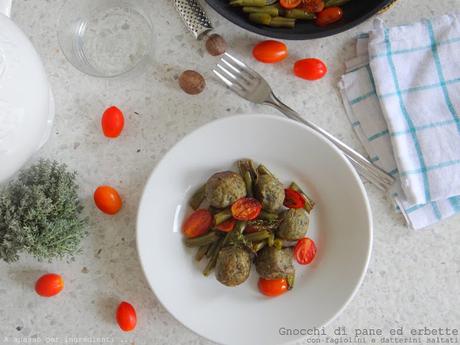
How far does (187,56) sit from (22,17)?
0.35 m

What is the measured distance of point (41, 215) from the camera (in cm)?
91

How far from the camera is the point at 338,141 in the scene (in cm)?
100

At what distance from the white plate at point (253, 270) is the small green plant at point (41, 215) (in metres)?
0.14

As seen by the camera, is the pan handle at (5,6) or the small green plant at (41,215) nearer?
the pan handle at (5,6)

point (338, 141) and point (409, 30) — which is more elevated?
point (409, 30)

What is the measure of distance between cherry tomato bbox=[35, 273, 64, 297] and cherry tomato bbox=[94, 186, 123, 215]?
163mm

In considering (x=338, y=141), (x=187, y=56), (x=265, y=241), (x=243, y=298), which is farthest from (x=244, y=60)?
(x=243, y=298)

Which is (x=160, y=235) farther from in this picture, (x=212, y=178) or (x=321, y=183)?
(x=321, y=183)

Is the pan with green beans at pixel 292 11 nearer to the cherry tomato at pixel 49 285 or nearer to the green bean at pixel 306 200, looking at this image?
the green bean at pixel 306 200

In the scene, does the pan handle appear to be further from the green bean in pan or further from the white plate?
the green bean in pan

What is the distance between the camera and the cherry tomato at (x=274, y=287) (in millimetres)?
950

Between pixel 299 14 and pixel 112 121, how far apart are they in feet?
1.36

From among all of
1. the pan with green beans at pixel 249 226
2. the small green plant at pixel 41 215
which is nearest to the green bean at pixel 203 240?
the pan with green beans at pixel 249 226

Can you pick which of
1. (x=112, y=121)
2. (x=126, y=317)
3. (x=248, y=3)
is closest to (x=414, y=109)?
(x=248, y=3)
